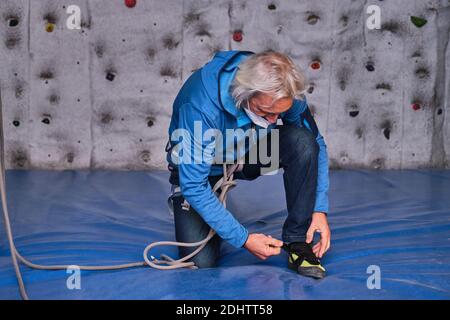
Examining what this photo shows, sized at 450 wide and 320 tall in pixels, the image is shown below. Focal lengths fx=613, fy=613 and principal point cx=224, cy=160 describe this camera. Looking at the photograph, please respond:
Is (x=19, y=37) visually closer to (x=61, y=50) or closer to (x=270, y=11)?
(x=61, y=50)

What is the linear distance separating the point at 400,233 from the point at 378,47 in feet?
5.34

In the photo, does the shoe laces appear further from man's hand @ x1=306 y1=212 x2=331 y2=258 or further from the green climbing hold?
the green climbing hold

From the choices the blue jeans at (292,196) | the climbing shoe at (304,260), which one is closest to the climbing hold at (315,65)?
the blue jeans at (292,196)

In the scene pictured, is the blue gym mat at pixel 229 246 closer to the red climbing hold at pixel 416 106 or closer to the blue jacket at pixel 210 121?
the blue jacket at pixel 210 121

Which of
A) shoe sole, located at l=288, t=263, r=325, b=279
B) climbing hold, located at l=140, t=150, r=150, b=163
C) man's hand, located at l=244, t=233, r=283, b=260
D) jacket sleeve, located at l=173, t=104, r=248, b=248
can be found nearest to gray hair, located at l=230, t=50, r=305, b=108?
jacket sleeve, located at l=173, t=104, r=248, b=248

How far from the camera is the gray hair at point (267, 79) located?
5.32 ft

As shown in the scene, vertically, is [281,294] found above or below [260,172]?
below

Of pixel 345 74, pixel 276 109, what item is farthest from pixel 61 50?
pixel 276 109

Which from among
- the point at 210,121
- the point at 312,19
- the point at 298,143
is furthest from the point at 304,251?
the point at 312,19

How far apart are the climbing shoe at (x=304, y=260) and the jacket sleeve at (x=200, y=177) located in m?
0.18

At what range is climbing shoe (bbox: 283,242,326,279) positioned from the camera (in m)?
1.72

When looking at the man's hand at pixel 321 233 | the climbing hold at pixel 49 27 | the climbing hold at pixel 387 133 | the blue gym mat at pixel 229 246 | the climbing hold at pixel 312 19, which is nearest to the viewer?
the blue gym mat at pixel 229 246

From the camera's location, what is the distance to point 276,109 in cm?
167

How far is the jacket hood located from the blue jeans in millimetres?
269
